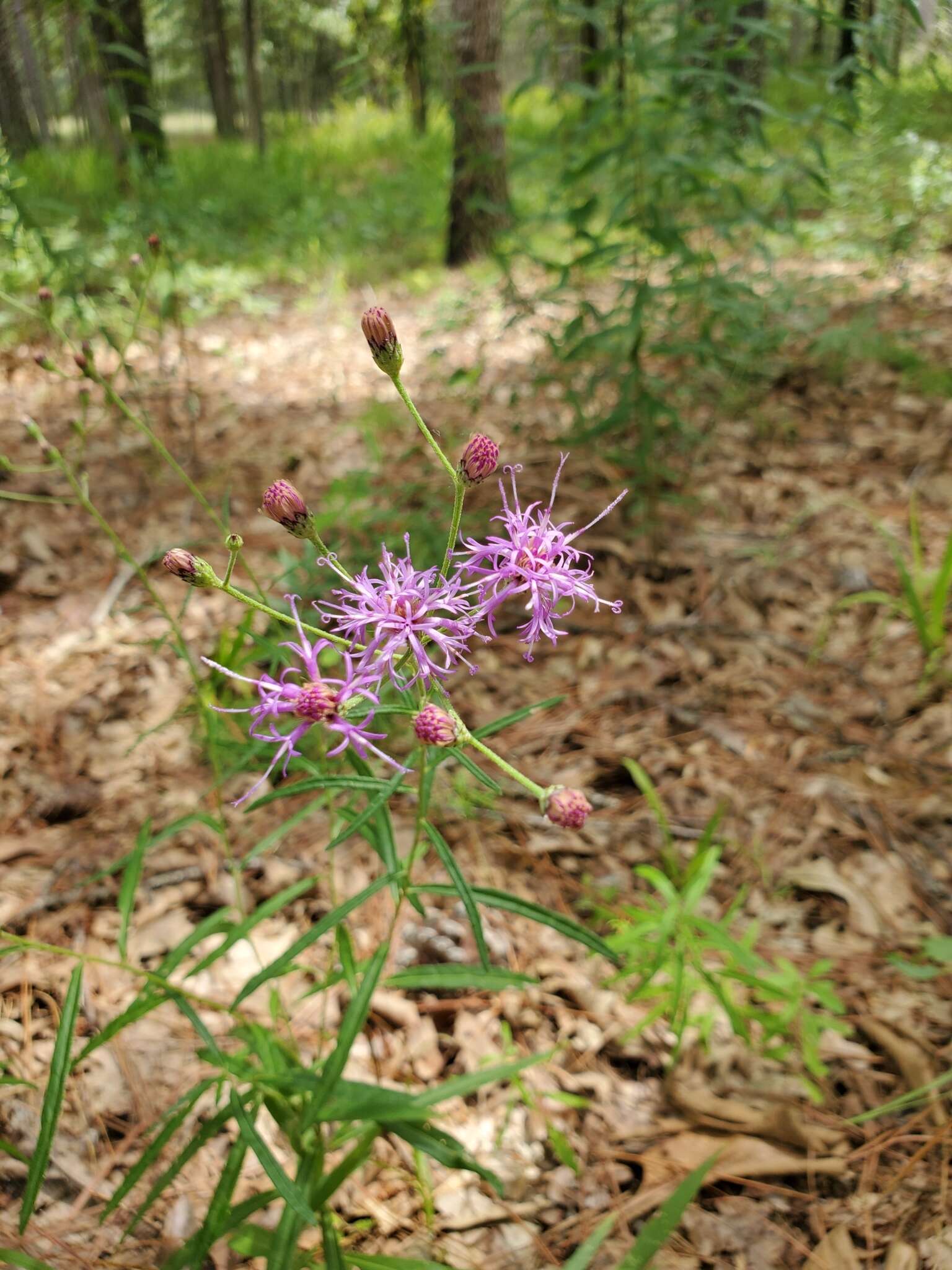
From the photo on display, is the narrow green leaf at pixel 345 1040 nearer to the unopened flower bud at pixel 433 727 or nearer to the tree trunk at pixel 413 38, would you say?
the unopened flower bud at pixel 433 727

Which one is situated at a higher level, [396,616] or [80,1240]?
[396,616]

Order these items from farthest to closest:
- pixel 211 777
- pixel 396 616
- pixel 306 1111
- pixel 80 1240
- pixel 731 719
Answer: pixel 731 719, pixel 211 777, pixel 80 1240, pixel 306 1111, pixel 396 616

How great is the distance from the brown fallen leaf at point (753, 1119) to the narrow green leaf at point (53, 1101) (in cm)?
111

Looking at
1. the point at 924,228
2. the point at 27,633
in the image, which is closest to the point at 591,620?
the point at 27,633

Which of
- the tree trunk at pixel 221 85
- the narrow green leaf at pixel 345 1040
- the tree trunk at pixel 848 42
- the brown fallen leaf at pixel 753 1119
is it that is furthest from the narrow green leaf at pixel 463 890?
the tree trunk at pixel 221 85

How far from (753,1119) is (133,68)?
694 centimetres

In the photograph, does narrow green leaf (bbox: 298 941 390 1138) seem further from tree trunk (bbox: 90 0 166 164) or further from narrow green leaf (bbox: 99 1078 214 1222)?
tree trunk (bbox: 90 0 166 164)

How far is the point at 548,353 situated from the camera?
3.54 meters

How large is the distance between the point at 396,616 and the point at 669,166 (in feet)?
6.45

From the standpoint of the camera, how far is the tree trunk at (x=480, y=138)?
15.0ft

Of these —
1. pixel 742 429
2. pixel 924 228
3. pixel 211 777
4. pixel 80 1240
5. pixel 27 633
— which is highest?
pixel 924 228

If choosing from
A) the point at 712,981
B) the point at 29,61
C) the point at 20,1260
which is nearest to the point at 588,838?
the point at 712,981

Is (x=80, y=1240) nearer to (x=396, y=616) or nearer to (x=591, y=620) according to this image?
(x=396, y=616)

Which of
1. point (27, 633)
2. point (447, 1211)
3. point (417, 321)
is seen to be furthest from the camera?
point (417, 321)
